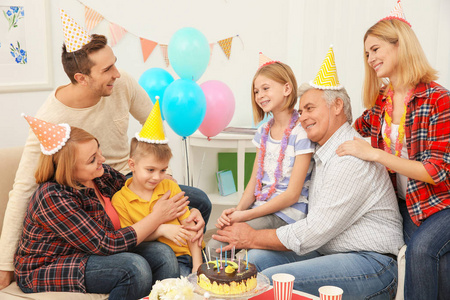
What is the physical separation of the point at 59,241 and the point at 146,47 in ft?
6.68

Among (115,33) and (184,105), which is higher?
(115,33)

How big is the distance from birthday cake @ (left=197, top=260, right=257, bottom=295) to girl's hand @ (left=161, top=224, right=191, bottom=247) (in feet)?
1.70

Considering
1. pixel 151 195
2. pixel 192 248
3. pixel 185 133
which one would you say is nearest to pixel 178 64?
pixel 185 133

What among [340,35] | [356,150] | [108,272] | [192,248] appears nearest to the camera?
[108,272]

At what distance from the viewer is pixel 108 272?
1938mm

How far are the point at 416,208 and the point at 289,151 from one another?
2.02ft

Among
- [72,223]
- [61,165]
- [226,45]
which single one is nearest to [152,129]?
[61,165]

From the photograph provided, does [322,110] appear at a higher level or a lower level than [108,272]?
higher

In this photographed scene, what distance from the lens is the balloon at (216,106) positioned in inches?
129

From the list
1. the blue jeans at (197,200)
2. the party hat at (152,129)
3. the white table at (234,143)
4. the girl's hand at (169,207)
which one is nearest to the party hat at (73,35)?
the party hat at (152,129)

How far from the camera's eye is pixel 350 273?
1.95 m

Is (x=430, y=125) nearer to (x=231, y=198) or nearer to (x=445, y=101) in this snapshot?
(x=445, y=101)

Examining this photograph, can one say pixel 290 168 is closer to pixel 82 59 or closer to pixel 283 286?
pixel 283 286

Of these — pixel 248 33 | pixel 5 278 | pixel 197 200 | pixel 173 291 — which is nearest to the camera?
pixel 173 291
